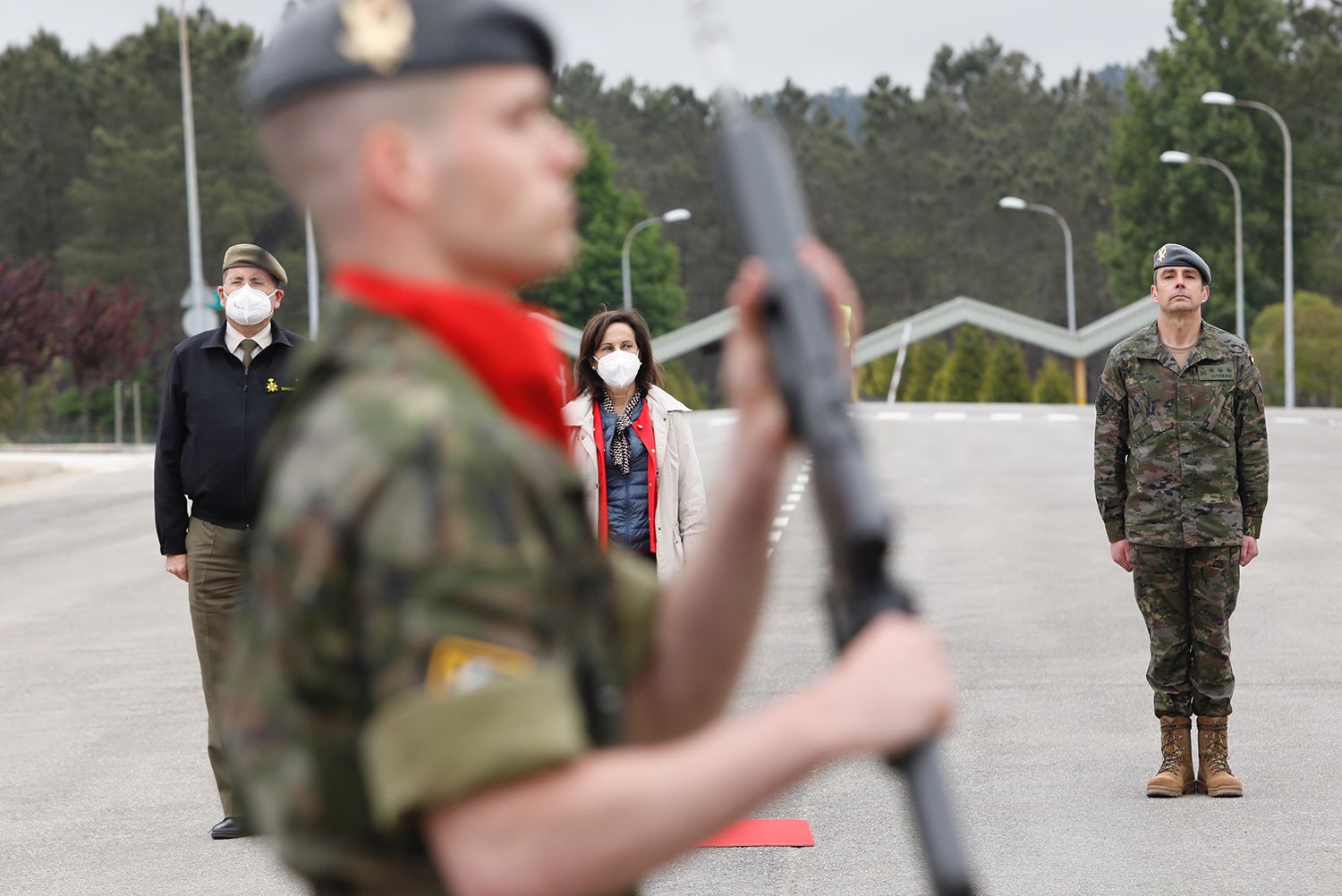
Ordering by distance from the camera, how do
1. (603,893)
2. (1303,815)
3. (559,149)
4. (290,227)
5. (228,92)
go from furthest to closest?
1. (228,92)
2. (1303,815)
3. (290,227)
4. (559,149)
5. (603,893)

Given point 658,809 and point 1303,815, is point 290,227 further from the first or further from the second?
point 1303,815

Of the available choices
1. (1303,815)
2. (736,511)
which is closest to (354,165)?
(736,511)

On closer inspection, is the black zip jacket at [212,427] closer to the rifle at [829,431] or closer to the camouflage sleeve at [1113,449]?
the camouflage sleeve at [1113,449]

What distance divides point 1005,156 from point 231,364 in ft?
348

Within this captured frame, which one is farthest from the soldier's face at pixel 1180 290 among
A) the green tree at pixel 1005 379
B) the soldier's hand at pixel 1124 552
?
the green tree at pixel 1005 379

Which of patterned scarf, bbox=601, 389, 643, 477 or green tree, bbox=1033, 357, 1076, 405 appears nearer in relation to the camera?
patterned scarf, bbox=601, 389, 643, 477

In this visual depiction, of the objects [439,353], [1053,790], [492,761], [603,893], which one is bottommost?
[1053,790]

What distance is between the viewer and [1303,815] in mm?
7379

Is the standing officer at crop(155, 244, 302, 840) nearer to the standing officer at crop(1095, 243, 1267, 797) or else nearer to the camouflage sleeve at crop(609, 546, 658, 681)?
the standing officer at crop(1095, 243, 1267, 797)

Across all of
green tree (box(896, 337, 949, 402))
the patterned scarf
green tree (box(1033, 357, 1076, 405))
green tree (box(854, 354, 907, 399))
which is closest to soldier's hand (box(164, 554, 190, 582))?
the patterned scarf

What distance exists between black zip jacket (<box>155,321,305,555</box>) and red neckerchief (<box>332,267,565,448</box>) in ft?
18.5

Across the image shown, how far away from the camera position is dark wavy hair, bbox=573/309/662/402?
8047 millimetres

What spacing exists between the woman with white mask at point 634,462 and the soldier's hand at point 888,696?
6.02m

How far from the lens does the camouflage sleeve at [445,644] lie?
154cm
